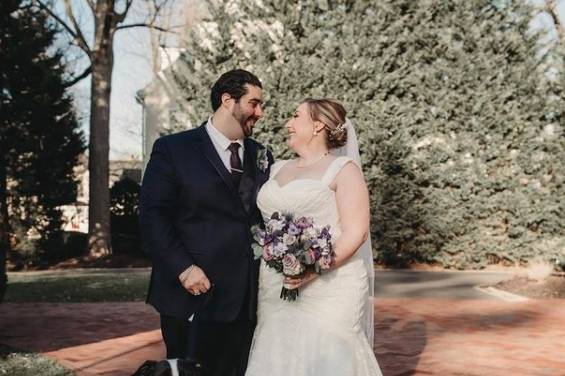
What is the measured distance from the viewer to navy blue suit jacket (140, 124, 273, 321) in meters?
3.72

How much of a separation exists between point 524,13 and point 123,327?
460 inches

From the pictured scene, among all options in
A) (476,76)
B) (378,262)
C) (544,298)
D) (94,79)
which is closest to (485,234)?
(378,262)

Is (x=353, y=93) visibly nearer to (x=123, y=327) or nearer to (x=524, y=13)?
(x=524, y=13)

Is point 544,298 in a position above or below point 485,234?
below

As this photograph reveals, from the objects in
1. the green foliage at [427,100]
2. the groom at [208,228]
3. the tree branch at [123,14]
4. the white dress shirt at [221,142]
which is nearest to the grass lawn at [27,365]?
the groom at [208,228]

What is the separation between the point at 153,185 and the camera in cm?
373

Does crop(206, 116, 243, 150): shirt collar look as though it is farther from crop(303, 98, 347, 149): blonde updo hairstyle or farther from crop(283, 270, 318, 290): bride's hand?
crop(283, 270, 318, 290): bride's hand

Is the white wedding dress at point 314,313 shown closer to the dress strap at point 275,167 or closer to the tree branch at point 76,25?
the dress strap at point 275,167

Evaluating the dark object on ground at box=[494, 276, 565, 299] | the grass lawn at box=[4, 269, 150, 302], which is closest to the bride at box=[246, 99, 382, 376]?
the grass lawn at box=[4, 269, 150, 302]

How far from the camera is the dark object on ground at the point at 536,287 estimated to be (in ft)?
37.3

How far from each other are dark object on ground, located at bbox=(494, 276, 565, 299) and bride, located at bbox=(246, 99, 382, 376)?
811cm

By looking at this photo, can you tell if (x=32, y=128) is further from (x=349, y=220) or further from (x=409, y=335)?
(x=349, y=220)

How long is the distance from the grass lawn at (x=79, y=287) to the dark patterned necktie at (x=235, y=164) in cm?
778

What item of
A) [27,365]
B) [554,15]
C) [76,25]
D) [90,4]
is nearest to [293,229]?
[27,365]
